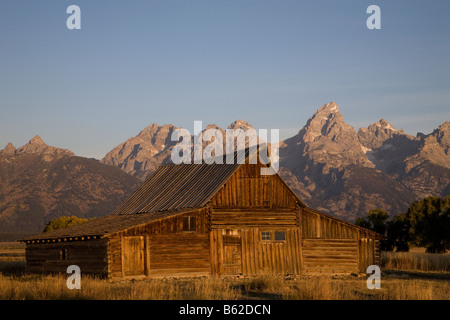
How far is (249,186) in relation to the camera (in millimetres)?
40469

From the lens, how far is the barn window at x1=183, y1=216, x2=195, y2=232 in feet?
125

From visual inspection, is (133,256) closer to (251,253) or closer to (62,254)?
(62,254)

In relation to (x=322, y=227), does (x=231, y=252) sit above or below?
below

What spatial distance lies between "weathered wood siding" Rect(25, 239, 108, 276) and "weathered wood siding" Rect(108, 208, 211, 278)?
0.82 meters

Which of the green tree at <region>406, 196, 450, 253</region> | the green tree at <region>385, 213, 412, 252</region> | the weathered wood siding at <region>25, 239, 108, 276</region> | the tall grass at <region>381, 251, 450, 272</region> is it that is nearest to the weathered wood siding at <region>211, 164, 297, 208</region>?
the weathered wood siding at <region>25, 239, 108, 276</region>

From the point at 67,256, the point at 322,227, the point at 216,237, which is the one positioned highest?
the point at 322,227

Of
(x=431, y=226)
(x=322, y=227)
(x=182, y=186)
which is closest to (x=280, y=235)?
(x=322, y=227)

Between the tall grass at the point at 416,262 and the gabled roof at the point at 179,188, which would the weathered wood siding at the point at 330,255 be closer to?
the tall grass at the point at 416,262

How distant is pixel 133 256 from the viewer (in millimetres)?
36281

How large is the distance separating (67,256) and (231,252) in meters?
9.17

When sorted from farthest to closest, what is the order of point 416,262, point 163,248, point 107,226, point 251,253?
point 416,262 → point 251,253 → point 107,226 → point 163,248

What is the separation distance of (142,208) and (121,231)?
27.0 ft

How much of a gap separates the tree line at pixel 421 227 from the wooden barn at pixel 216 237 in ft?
99.1
